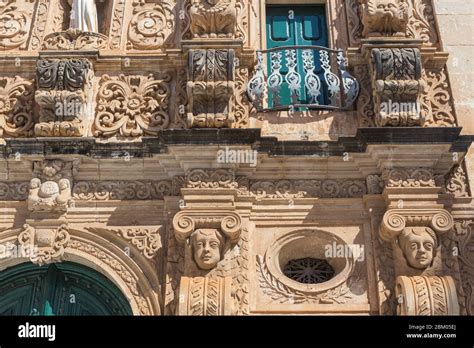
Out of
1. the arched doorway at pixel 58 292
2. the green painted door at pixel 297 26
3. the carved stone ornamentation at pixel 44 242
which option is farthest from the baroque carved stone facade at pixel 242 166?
the green painted door at pixel 297 26

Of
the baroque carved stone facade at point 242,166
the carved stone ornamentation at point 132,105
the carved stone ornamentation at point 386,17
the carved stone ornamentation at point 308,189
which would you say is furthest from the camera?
the carved stone ornamentation at point 386,17

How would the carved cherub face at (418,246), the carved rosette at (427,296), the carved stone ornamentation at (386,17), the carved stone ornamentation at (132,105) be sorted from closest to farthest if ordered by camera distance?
the carved rosette at (427,296)
the carved cherub face at (418,246)
the carved stone ornamentation at (132,105)
the carved stone ornamentation at (386,17)

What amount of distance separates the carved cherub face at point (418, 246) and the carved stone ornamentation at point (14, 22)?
5.77 m

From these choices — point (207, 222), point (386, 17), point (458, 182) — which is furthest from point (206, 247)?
point (386, 17)

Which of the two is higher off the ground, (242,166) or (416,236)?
(242,166)

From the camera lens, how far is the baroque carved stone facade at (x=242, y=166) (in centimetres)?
736

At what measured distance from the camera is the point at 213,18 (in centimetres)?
880

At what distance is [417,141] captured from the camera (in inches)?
307

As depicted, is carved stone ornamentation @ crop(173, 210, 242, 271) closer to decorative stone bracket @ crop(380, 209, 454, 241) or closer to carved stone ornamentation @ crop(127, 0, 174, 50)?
decorative stone bracket @ crop(380, 209, 454, 241)

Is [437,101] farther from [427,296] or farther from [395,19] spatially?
[427,296]

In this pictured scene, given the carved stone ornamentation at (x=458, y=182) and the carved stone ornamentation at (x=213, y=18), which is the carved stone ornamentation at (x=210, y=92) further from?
the carved stone ornamentation at (x=458, y=182)

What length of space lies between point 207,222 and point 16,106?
10.2 ft

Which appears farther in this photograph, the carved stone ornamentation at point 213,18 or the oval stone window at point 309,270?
the carved stone ornamentation at point 213,18
